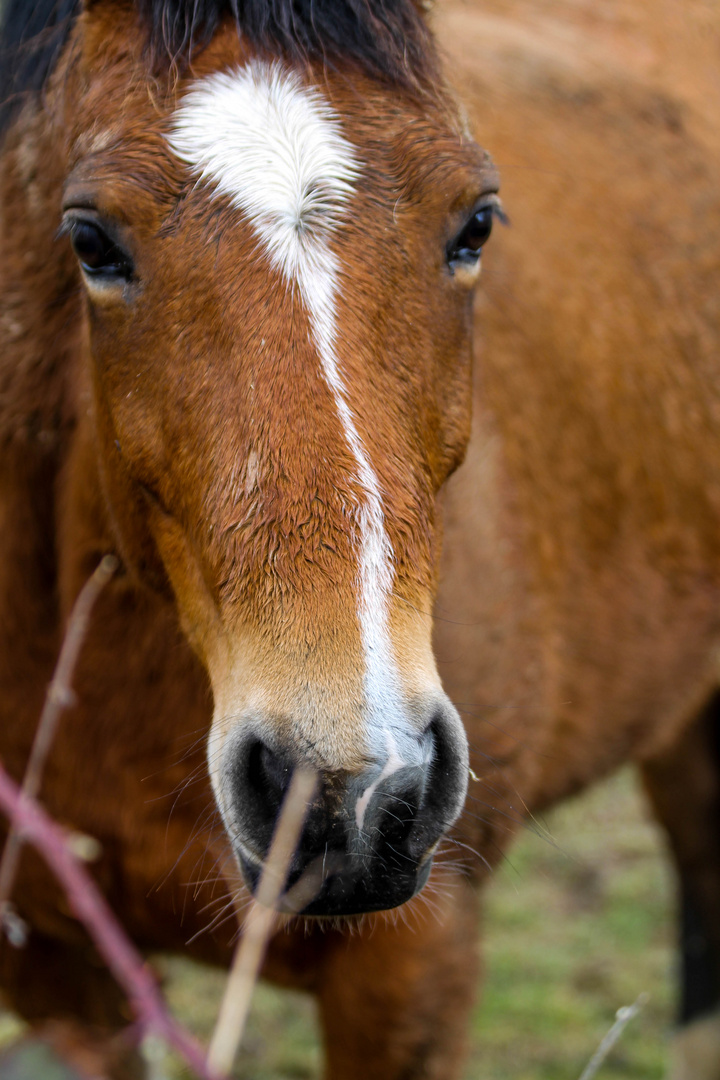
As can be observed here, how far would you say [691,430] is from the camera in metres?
3.60

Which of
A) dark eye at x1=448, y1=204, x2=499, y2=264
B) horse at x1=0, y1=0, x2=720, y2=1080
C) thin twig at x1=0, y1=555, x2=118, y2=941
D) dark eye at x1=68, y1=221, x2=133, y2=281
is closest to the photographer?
thin twig at x1=0, y1=555, x2=118, y2=941

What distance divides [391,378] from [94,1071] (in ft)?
3.44

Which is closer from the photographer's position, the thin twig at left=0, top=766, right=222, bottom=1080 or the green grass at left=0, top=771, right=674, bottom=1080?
the thin twig at left=0, top=766, right=222, bottom=1080

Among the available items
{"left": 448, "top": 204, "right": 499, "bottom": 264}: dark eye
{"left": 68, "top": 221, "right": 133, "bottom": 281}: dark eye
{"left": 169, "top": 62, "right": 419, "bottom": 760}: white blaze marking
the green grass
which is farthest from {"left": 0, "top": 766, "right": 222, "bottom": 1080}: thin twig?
the green grass

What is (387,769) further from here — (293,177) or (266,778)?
(293,177)

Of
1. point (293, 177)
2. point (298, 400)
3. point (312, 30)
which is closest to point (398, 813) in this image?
point (298, 400)

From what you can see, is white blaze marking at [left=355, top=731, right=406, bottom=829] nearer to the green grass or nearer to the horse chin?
the horse chin

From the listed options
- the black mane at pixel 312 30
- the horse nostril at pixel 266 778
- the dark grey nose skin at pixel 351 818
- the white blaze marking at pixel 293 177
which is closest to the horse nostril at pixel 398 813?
the dark grey nose skin at pixel 351 818

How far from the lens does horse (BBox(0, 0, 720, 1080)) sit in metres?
1.57

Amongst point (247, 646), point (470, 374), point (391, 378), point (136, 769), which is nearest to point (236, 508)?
point (247, 646)

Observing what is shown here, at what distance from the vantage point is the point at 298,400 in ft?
5.32

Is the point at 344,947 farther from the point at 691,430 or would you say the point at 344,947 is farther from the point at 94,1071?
the point at 691,430

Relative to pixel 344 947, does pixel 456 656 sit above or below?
above

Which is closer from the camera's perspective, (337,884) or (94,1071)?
(94,1071)
